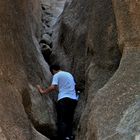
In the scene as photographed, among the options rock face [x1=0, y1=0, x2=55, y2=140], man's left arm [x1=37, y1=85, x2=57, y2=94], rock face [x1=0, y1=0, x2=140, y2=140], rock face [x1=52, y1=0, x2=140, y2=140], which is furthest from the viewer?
man's left arm [x1=37, y1=85, x2=57, y2=94]

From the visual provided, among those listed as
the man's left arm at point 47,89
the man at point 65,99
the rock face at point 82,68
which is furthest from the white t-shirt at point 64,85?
the rock face at point 82,68

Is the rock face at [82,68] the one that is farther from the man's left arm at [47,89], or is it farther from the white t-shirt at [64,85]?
the white t-shirt at [64,85]

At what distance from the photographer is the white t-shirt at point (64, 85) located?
36.1ft

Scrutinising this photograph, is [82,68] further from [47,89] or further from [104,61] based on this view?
[104,61]

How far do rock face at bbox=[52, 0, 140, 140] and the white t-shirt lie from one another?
38 cm

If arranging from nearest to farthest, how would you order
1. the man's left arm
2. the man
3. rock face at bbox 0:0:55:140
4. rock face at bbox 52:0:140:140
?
1. rock face at bbox 52:0:140:140
2. rock face at bbox 0:0:55:140
3. the man
4. the man's left arm

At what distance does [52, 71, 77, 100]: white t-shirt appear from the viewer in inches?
434

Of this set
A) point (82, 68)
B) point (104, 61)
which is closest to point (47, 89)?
point (104, 61)

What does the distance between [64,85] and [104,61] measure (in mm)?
1223

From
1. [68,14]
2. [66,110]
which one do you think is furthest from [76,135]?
[68,14]

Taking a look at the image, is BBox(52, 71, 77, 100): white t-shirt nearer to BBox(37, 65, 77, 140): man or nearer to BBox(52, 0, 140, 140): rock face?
BBox(37, 65, 77, 140): man

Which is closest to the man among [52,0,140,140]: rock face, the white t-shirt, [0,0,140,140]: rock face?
the white t-shirt

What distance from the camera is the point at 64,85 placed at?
437 inches

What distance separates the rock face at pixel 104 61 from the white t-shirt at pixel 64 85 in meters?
0.38
